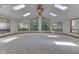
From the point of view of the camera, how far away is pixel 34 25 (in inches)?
715

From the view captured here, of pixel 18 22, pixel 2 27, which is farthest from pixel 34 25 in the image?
pixel 2 27

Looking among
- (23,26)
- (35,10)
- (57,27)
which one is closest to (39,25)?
(23,26)

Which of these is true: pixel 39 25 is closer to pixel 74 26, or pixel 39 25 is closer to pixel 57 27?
pixel 57 27

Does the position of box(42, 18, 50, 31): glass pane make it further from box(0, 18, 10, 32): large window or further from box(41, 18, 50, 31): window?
box(0, 18, 10, 32): large window

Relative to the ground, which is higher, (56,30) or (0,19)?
(0,19)

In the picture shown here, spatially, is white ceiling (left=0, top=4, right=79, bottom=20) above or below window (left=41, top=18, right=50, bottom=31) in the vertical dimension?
above

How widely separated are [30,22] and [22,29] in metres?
1.52

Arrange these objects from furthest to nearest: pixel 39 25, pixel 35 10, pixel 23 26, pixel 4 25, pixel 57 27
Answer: pixel 39 25 < pixel 23 26 < pixel 57 27 < pixel 4 25 < pixel 35 10

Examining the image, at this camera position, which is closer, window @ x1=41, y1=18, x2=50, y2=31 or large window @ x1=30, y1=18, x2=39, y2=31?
Result: window @ x1=41, y1=18, x2=50, y2=31

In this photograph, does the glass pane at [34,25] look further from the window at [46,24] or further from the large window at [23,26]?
the window at [46,24]

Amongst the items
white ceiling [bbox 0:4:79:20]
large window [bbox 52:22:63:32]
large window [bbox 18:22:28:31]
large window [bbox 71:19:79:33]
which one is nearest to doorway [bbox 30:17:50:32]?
large window [bbox 18:22:28:31]

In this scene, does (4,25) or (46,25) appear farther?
(46,25)
